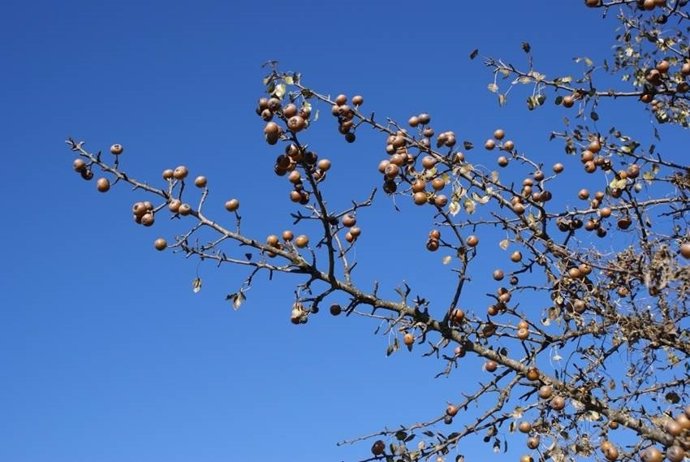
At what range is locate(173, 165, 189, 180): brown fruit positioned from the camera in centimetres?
472

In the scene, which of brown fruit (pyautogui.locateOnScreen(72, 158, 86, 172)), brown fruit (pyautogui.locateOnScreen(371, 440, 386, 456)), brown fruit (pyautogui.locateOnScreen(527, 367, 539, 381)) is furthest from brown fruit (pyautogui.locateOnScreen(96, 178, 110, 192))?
brown fruit (pyautogui.locateOnScreen(527, 367, 539, 381))

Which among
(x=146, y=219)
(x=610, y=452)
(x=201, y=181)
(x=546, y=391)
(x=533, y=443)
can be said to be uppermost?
(x=201, y=181)

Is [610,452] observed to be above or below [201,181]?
below

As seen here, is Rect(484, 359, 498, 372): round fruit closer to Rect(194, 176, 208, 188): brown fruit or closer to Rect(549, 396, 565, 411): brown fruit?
Rect(549, 396, 565, 411): brown fruit

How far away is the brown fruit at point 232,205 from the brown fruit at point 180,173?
31 cm

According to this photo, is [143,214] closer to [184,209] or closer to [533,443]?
[184,209]

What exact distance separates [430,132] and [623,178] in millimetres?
1553

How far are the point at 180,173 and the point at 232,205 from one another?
0.37m

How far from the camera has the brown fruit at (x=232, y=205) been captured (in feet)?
15.8

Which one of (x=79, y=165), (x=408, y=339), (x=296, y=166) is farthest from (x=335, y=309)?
(x=79, y=165)

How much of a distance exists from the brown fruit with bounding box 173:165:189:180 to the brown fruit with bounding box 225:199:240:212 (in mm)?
309

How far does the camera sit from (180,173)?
4723 millimetres

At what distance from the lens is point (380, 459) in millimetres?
5336

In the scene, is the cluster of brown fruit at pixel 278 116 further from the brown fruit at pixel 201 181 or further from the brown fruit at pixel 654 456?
the brown fruit at pixel 654 456
